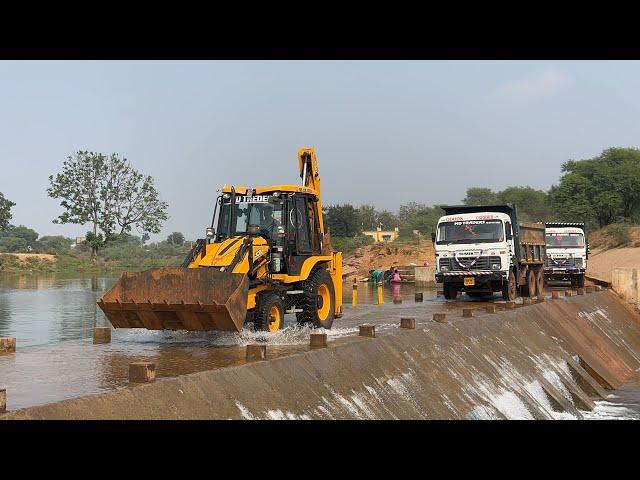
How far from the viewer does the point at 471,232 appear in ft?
69.7

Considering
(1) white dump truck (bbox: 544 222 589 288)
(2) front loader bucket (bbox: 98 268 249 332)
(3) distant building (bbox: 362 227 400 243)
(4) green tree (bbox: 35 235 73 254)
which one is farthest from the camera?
(4) green tree (bbox: 35 235 73 254)

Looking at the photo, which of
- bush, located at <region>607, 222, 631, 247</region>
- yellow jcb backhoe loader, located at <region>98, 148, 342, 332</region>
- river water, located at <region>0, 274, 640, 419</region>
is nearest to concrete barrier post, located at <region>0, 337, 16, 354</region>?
river water, located at <region>0, 274, 640, 419</region>

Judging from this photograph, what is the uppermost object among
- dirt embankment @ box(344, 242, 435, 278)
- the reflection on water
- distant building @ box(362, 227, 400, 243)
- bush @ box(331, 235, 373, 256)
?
distant building @ box(362, 227, 400, 243)

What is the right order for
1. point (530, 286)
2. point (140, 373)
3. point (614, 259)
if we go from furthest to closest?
point (614, 259) → point (530, 286) → point (140, 373)

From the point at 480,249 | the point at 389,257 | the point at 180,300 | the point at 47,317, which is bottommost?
the point at 47,317

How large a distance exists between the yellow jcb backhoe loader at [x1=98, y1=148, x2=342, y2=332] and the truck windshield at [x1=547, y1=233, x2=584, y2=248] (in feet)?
59.9

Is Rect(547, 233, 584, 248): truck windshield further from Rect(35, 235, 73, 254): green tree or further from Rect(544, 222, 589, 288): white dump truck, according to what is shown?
Rect(35, 235, 73, 254): green tree

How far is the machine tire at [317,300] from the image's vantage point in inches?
524

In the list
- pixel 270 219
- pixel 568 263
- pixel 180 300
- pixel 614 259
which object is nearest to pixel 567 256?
pixel 568 263

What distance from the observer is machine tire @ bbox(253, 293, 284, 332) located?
1184cm

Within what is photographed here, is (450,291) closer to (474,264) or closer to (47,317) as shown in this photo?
(474,264)

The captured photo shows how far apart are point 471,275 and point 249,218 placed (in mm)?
9964
